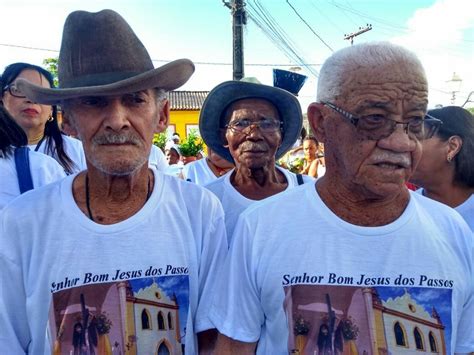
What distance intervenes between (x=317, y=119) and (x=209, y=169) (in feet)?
8.19

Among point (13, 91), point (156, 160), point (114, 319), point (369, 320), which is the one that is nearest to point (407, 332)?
point (369, 320)

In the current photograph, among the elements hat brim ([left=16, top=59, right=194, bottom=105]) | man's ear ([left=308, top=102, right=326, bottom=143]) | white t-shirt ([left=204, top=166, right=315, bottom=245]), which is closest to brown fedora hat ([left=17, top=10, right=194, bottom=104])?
hat brim ([left=16, top=59, right=194, bottom=105])

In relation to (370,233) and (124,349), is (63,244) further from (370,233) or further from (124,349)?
(370,233)

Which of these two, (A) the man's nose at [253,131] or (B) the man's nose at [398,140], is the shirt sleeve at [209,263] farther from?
(A) the man's nose at [253,131]

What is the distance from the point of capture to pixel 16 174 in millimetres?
2232

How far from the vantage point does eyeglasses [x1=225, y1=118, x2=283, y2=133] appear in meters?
2.77

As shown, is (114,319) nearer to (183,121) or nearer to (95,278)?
(95,278)

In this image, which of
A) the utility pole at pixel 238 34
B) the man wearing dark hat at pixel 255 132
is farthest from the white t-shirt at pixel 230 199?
the utility pole at pixel 238 34

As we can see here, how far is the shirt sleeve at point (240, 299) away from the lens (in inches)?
58.9

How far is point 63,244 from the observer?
1.56 metres

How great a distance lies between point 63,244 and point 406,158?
116 centimetres

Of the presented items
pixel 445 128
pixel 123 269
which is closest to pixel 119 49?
pixel 123 269

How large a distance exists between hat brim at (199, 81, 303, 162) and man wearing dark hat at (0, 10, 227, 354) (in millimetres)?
1041

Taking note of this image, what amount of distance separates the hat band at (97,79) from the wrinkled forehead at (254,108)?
3.95ft
